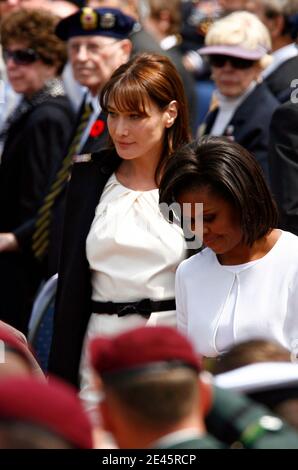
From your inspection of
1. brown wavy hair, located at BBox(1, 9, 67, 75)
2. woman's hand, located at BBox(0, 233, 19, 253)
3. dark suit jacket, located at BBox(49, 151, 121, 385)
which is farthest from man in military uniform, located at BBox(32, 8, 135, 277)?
dark suit jacket, located at BBox(49, 151, 121, 385)

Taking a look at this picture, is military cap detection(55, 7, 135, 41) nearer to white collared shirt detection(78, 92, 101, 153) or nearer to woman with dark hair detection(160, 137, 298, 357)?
white collared shirt detection(78, 92, 101, 153)

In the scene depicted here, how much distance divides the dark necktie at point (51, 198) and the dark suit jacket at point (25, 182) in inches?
2.7

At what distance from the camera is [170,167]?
3852 mm

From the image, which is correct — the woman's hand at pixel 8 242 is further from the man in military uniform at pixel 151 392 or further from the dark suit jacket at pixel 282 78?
the man in military uniform at pixel 151 392

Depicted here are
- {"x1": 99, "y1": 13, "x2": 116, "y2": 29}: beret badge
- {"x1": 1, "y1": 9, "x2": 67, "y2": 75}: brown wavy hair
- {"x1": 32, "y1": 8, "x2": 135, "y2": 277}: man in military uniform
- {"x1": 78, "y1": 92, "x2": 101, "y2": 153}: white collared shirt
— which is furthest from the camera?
{"x1": 1, "y1": 9, "x2": 67, "y2": 75}: brown wavy hair

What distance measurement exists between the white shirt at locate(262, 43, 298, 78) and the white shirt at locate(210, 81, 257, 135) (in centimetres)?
16

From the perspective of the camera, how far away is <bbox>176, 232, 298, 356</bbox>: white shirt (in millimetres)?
3639

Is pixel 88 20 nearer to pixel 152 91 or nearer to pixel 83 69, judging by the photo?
pixel 83 69

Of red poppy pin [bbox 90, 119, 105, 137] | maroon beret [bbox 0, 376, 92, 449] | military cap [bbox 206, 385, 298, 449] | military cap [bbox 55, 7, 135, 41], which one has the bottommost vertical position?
red poppy pin [bbox 90, 119, 105, 137]

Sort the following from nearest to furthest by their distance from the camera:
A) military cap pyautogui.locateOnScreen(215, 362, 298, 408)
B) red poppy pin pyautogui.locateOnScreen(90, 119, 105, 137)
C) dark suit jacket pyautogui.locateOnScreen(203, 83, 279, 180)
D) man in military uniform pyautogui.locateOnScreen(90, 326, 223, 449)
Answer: man in military uniform pyautogui.locateOnScreen(90, 326, 223, 449)
military cap pyautogui.locateOnScreen(215, 362, 298, 408)
red poppy pin pyautogui.locateOnScreen(90, 119, 105, 137)
dark suit jacket pyautogui.locateOnScreen(203, 83, 279, 180)

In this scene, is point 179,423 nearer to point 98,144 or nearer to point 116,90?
point 116,90

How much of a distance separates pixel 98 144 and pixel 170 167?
4.21ft

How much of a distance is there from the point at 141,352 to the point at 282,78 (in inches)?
148
